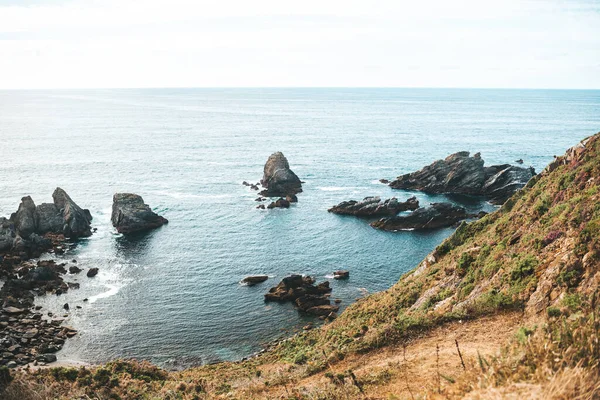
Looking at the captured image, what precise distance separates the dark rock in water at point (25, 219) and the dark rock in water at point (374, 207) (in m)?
57.1

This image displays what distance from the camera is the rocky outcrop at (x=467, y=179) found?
341 ft

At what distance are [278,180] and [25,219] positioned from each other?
178 feet

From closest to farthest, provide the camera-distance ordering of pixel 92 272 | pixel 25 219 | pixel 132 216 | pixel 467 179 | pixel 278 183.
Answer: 1. pixel 92 272
2. pixel 25 219
3. pixel 132 216
4. pixel 467 179
5. pixel 278 183

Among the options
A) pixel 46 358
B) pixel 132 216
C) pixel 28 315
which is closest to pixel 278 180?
pixel 132 216

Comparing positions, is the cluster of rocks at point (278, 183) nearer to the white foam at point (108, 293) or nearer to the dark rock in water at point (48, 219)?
the dark rock in water at point (48, 219)

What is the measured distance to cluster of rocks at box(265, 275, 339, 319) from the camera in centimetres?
5488

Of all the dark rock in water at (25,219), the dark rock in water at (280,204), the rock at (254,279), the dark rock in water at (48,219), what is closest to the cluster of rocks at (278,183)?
the dark rock in water at (280,204)

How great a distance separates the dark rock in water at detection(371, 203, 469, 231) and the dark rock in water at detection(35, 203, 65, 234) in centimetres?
5949

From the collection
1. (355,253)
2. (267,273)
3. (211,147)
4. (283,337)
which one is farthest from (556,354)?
(211,147)

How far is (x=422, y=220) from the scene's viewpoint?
281 feet

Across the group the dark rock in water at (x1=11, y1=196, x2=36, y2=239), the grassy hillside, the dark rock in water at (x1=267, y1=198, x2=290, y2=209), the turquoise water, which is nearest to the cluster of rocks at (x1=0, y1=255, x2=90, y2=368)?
the turquoise water

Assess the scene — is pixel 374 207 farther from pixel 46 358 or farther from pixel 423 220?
pixel 46 358

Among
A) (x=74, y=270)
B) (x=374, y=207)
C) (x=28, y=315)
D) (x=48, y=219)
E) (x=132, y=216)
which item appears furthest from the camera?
(x=374, y=207)

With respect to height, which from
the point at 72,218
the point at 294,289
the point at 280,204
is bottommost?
the point at 294,289
